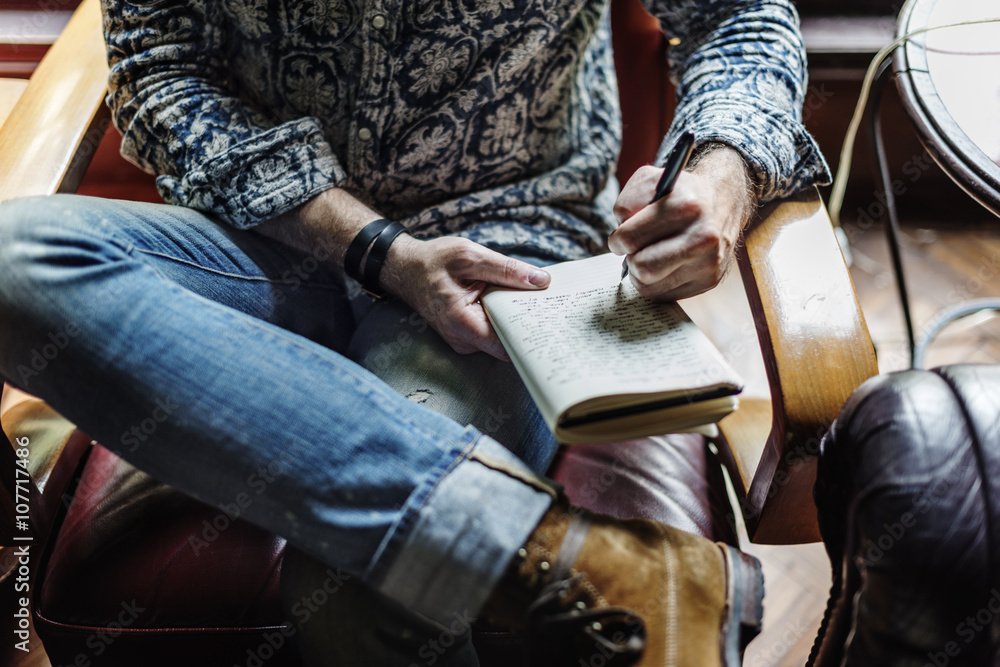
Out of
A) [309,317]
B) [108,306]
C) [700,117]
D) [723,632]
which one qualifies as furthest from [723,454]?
[108,306]

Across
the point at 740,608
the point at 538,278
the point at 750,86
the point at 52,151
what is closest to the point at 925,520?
the point at 740,608

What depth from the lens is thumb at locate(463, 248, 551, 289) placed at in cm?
65

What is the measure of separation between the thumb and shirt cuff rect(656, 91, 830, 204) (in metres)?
0.22

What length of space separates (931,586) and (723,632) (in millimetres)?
153

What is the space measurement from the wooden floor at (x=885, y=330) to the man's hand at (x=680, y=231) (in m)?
0.67

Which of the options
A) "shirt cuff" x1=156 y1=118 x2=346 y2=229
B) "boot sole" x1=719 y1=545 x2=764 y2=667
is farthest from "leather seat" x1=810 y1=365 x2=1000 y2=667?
"shirt cuff" x1=156 y1=118 x2=346 y2=229

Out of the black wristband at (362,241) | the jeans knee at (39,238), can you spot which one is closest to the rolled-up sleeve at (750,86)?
the black wristband at (362,241)

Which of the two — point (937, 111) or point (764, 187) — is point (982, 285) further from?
point (764, 187)

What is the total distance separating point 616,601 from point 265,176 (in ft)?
1.87

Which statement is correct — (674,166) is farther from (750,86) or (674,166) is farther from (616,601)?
(616,601)

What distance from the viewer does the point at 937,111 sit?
2.32ft

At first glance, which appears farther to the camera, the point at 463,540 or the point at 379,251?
the point at 379,251

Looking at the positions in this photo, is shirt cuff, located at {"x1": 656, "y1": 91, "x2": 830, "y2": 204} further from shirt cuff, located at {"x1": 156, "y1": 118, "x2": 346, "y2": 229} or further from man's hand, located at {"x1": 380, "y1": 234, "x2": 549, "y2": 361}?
shirt cuff, located at {"x1": 156, "y1": 118, "x2": 346, "y2": 229}

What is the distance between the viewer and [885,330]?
1.43 metres
